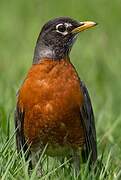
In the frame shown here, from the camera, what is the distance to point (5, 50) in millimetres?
11766

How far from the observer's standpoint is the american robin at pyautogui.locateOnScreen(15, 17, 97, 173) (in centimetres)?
682

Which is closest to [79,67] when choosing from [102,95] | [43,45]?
[102,95]

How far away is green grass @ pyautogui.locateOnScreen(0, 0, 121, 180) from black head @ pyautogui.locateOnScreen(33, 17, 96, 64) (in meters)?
0.60

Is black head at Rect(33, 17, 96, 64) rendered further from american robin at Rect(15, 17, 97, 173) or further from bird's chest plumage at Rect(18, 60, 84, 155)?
bird's chest plumage at Rect(18, 60, 84, 155)

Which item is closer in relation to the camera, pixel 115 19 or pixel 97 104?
pixel 97 104

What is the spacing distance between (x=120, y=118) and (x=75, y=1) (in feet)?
19.8

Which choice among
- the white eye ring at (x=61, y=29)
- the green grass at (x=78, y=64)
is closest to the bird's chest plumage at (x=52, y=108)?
the green grass at (x=78, y=64)

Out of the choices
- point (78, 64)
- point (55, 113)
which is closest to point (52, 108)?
point (55, 113)

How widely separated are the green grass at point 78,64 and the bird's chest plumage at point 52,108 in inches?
7.0

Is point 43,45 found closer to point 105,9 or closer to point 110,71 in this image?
point 110,71

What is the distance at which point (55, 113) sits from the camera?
6.82m

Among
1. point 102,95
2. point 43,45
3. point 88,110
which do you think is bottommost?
point 102,95

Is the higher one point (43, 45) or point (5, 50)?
point (43, 45)

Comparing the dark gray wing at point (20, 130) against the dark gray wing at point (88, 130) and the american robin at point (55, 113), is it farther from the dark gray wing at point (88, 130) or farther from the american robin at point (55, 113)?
the dark gray wing at point (88, 130)
